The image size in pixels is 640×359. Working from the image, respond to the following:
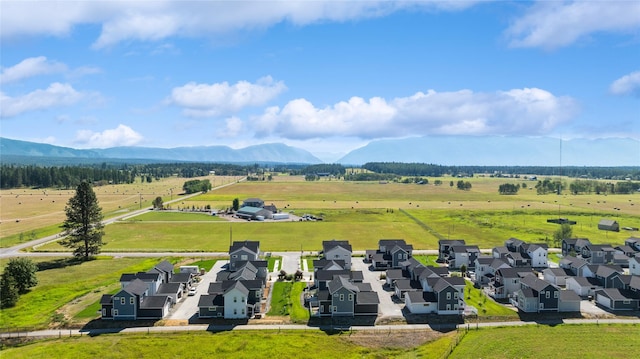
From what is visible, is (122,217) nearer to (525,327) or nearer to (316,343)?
(316,343)

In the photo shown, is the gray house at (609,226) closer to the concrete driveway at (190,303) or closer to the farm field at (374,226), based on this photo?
the farm field at (374,226)

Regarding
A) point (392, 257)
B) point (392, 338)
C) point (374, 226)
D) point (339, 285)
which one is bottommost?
point (392, 338)

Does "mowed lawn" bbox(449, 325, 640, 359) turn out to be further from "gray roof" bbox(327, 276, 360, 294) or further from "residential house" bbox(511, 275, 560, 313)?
"gray roof" bbox(327, 276, 360, 294)

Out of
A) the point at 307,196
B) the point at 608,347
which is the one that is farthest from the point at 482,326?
the point at 307,196

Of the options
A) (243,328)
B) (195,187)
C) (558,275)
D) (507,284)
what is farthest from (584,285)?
(195,187)

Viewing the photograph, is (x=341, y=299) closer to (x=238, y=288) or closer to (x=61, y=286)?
(x=238, y=288)

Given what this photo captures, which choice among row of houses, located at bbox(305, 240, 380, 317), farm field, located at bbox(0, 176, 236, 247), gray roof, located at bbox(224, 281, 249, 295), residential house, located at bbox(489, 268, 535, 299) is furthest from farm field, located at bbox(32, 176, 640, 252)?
gray roof, located at bbox(224, 281, 249, 295)
